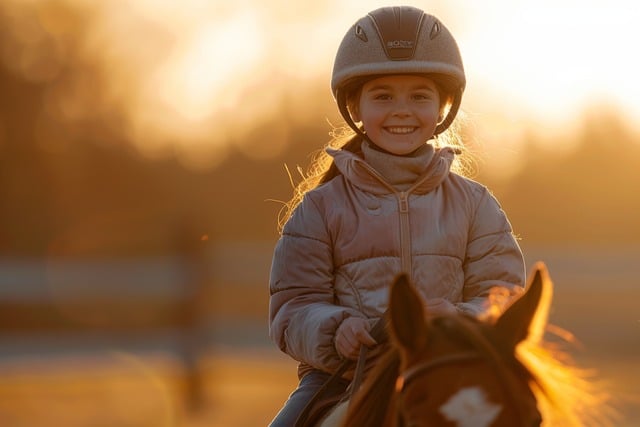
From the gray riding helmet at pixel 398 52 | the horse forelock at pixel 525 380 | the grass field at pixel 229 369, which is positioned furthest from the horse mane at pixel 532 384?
the grass field at pixel 229 369

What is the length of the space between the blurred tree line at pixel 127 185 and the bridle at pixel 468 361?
2253cm

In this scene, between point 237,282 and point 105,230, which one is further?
point 105,230

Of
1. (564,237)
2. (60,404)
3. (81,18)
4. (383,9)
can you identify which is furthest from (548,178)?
(383,9)

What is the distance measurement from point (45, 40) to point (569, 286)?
18.2 meters

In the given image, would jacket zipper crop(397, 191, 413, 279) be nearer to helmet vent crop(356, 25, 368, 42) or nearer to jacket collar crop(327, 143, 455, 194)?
jacket collar crop(327, 143, 455, 194)

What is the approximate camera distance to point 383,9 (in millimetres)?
5695

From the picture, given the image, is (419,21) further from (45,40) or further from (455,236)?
(45,40)

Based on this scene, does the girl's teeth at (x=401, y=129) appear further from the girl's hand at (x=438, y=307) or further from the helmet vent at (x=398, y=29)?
the girl's hand at (x=438, y=307)

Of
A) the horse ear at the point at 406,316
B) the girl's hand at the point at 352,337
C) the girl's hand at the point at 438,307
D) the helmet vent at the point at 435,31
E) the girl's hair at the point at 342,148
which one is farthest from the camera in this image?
the girl's hair at the point at 342,148

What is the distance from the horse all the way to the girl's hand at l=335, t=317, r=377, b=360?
→ 1.63 ft

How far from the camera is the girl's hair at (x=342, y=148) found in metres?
5.70

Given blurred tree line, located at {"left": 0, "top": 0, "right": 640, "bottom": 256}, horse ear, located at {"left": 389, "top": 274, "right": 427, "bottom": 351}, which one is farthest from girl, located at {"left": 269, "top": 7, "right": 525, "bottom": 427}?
blurred tree line, located at {"left": 0, "top": 0, "right": 640, "bottom": 256}

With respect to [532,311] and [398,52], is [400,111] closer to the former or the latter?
[398,52]

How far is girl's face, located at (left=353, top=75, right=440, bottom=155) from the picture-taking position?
5445mm
